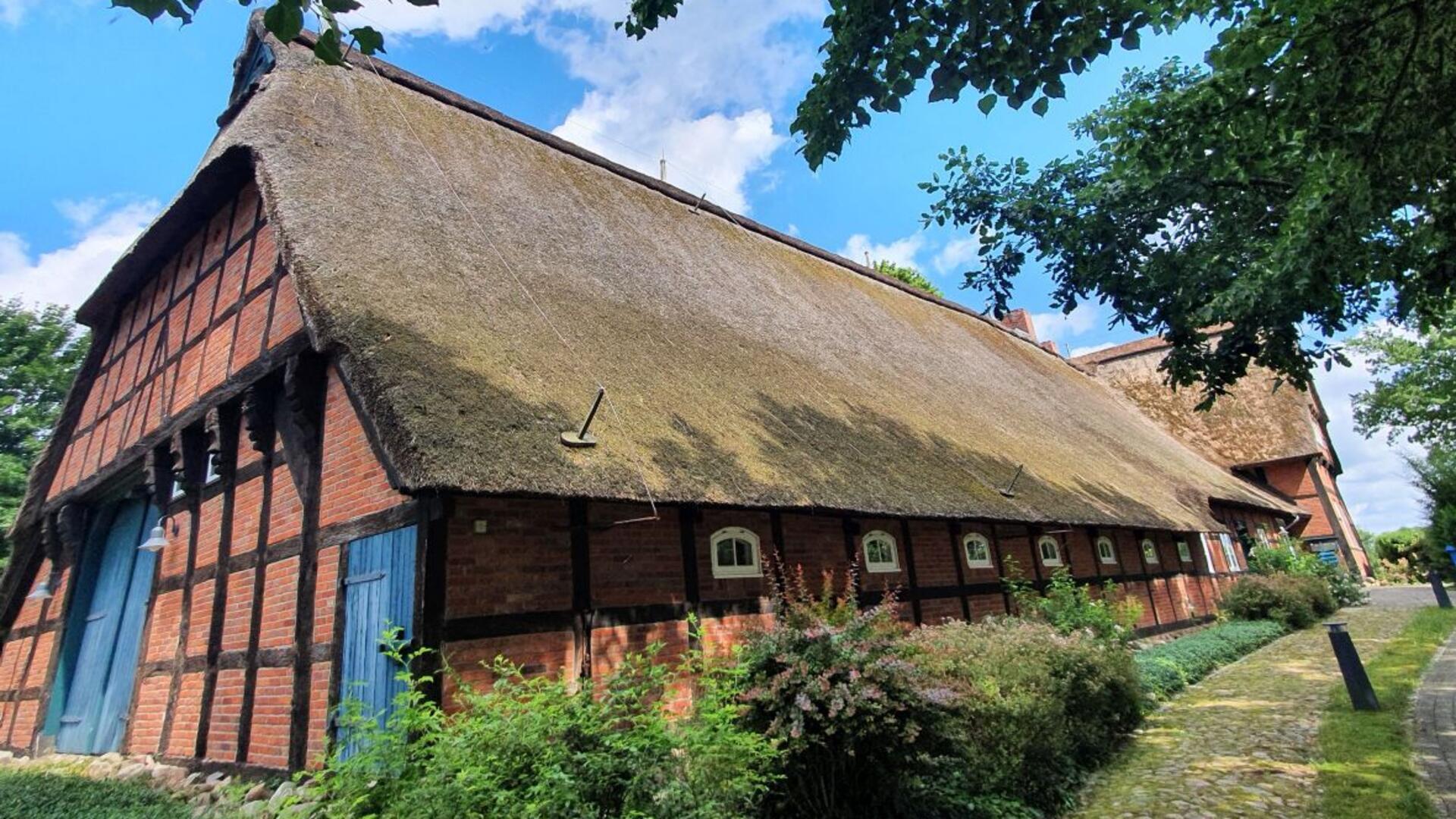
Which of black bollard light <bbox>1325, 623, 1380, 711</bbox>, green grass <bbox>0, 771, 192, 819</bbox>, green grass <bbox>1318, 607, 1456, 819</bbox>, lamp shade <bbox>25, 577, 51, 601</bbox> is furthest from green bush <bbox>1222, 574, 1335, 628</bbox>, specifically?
lamp shade <bbox>25, 577, 51, 601</bbox>

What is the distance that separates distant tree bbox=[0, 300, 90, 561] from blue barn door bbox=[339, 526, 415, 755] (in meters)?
19.9

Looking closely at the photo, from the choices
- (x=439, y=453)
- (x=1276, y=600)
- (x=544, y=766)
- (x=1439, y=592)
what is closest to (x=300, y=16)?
(x=439, y=453)

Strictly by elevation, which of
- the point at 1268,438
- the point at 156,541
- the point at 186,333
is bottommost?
the point at 156,541

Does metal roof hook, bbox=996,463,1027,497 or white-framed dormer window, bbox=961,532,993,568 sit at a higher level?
metal roof hook, bbox=996,463,1027,497

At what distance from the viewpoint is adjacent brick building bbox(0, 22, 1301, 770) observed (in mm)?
5238

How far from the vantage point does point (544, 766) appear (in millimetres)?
3379

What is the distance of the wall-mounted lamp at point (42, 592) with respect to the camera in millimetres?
10125

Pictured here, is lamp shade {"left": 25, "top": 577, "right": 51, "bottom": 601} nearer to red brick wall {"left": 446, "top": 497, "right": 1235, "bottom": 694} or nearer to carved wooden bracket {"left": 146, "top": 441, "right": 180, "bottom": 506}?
carved wooden bracket {"left": 146, "top": 441, "right": 180, "bottom": 506}

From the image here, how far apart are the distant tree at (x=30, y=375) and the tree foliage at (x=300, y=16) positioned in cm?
2231

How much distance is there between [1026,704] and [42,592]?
12.8m

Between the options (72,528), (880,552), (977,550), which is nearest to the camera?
(880,552)

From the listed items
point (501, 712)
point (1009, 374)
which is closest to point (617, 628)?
point (501, 712)

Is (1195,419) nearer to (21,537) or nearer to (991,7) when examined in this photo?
(991,7)

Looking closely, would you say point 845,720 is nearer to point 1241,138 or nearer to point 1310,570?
point 1241,138
